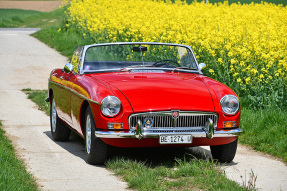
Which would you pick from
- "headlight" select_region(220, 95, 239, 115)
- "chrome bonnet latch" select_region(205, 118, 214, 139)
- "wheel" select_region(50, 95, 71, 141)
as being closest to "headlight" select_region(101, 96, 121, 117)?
"chrome bonnet latch" select_region(205, 118, 214, 139)

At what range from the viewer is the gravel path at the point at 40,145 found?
605 cm

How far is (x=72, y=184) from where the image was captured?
5930 millimetres

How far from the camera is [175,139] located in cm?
651

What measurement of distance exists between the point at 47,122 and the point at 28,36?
19125 millimetres

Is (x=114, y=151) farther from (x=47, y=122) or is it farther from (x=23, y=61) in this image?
(x=23, y=61)

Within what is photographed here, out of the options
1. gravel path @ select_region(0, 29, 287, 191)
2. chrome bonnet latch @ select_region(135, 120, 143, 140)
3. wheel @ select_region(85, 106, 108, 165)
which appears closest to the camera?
gravel path @ select_region(0, 29, 287, 191)

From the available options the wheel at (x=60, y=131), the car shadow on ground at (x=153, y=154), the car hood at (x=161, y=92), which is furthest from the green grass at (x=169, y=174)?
the wheel at (x=60, y=131)

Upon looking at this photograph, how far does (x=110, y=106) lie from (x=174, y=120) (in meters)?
0.71

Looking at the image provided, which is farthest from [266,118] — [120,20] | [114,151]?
[120,20]

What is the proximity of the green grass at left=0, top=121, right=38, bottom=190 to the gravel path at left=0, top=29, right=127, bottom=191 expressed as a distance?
5.3 inches

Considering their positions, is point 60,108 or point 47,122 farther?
point 47,122

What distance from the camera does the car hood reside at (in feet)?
21.5

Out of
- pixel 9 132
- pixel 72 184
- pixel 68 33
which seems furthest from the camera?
pixel 68 33

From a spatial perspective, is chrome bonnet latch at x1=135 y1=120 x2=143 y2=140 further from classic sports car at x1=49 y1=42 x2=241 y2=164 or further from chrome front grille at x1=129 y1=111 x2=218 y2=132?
chrome front grille at x1=129 y1=111 x2=218 y2=132
